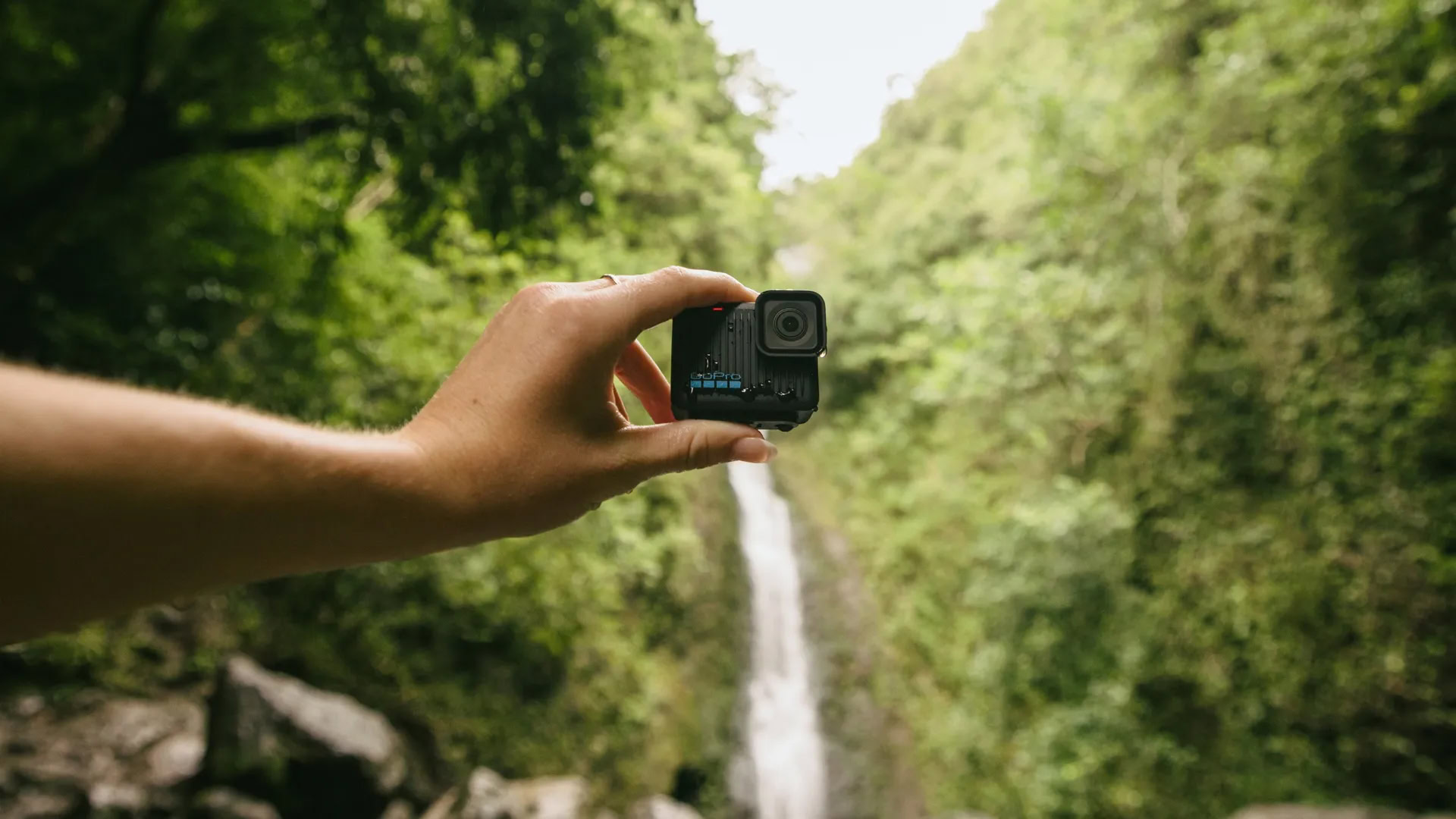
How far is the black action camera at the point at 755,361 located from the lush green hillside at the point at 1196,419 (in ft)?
16.1

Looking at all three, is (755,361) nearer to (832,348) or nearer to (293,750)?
(293,750)

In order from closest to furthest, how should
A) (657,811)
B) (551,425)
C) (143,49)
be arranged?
(551,425), (143,49), (657,811)

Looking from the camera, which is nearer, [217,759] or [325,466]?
[325,466]

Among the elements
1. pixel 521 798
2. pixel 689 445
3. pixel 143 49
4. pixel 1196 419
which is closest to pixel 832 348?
pixel 1196 419

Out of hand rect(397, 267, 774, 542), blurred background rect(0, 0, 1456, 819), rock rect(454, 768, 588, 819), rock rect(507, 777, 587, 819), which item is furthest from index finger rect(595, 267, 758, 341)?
rock rect(507, 777, 587, 819)

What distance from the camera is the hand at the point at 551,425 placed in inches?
32.0

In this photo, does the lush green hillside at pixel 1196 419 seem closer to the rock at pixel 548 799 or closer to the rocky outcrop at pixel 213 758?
the rock at pixel 548 799

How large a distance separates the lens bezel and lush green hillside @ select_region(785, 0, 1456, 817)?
4.89 metres

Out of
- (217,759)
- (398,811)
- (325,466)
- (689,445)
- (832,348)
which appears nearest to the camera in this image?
(325,466)

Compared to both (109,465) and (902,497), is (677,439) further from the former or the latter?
(902,497)

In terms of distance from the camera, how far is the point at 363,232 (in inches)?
153

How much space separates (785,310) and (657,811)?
6.03 metres

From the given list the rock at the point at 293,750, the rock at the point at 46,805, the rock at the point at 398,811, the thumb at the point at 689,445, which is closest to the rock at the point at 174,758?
the rock at the point at 293,750

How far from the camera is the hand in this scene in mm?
812
